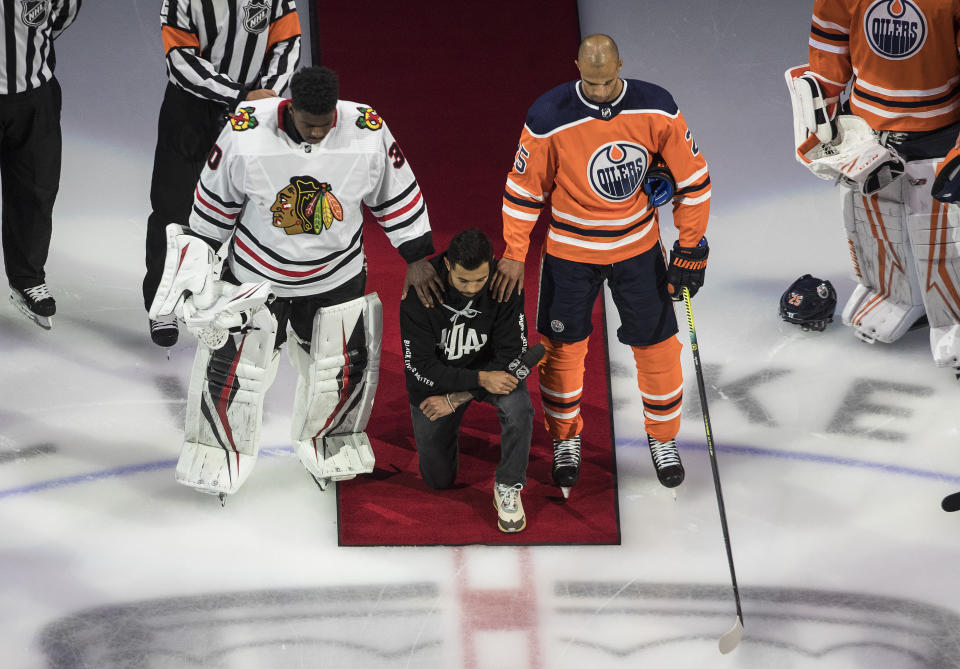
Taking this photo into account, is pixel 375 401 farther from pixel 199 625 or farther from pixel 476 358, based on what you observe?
pixel 199 625

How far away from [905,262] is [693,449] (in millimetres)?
1058

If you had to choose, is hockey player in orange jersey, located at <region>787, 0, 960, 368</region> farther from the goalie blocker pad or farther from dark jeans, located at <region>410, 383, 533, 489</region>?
dark jeans, located at <region>410, 383, 533, 489</region>

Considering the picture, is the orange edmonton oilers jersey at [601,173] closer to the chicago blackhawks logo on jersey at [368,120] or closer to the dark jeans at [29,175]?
the chicago blackhawks logo on jersey at [368,120]

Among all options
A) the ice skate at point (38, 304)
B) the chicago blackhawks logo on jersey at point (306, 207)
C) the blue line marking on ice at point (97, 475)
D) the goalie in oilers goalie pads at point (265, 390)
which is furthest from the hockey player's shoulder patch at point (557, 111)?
the ice skate at point (38, 304)

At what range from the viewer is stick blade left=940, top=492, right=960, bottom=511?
429cm

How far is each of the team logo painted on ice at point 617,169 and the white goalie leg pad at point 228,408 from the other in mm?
1046

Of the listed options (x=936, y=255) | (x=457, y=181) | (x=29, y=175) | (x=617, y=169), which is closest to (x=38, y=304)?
(x=29, y=175)

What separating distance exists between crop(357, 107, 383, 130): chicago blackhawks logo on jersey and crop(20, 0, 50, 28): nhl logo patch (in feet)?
4.81

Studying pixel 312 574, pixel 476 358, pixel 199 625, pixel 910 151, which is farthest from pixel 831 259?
pixel 199 625

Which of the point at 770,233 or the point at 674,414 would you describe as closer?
the point at 674,414

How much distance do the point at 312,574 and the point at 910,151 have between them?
7.88 feet

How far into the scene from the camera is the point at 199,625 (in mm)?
4047

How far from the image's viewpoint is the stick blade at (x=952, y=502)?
4293mm

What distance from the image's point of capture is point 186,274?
4.00 metres
